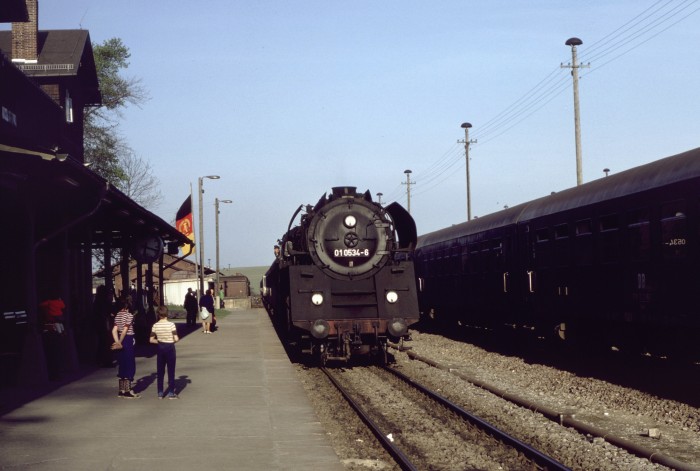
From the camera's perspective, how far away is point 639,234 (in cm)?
1398

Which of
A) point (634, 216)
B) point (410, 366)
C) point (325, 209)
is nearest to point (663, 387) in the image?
point (634, 216)

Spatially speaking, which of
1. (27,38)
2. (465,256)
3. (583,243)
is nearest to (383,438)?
(583,243)

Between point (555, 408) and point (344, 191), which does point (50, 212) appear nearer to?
point (344, 191)

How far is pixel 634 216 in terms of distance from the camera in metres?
14.2

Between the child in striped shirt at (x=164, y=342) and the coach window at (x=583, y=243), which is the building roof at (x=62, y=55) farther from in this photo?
the coach window at (x=583, y=243)

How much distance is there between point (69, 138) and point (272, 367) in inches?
596

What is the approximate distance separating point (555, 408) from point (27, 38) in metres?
23.8

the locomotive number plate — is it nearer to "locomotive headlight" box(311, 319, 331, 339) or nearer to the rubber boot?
"locomotive headlight" box(311, 319, 331, 339)

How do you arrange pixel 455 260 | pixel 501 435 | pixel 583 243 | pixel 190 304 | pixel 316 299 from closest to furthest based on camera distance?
1. pixel 501 435
2. pixel 583 243
3. pixel 316 299
4. pixel 455 260
5. pixel 190 304

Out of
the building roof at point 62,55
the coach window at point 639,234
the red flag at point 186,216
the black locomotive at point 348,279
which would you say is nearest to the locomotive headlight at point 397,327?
the black locomotive at point 348,279

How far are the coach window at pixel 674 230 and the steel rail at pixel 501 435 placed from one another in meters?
4.07

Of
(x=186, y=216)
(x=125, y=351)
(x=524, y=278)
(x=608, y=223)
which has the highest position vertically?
(x=186, y=216)

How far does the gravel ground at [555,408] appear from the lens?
8977mm

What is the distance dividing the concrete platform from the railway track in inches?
33.7
